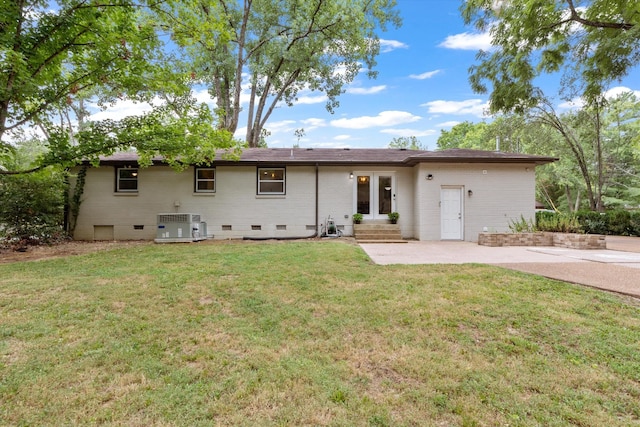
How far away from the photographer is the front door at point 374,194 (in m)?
11.4

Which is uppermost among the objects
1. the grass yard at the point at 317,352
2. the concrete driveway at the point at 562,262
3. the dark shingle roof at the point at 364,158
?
the dark shingle roof at the point at 364,158

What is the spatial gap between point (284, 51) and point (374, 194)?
9915 mm

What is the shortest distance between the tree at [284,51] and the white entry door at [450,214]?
10.6 meters

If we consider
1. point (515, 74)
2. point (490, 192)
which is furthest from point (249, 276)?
point (490, 192)

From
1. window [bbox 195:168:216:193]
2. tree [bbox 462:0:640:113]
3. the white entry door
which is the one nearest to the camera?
tree [bbox 462:0:640:113]

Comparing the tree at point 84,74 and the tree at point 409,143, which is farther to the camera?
the tree at point 409,143

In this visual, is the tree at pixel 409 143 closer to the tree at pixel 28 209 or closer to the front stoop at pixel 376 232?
the front stoop at pixel 376 232

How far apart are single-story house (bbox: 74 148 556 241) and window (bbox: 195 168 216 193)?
0.13ft

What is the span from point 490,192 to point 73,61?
12648 millimetres

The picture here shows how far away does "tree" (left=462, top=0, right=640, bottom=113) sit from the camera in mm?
5461

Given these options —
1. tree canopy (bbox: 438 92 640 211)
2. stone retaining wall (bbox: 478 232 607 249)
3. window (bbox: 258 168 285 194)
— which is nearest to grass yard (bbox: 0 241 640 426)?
stone retaining wall (bbox: 478 232 607 249)

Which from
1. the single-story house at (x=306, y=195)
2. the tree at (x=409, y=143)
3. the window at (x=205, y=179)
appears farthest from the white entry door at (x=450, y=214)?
the tree at (x=409, y=143)

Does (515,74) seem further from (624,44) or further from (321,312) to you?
(321,312)

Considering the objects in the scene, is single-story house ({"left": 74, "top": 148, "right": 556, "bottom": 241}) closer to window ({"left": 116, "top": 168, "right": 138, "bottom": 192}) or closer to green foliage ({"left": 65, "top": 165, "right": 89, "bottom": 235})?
window ({"left": 116, "top": 168, "right": 138, "bottom": 192})
